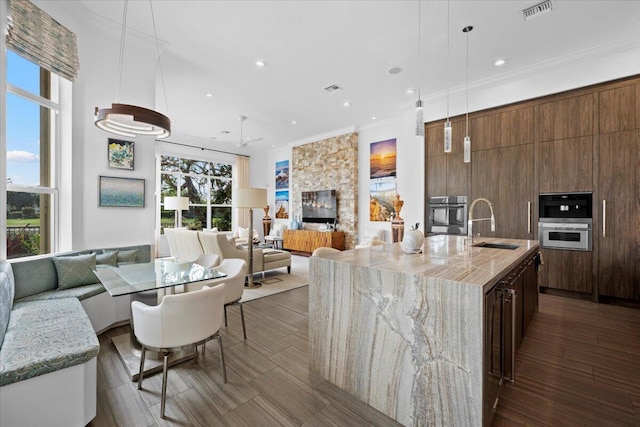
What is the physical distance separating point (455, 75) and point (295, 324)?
4.61 meters

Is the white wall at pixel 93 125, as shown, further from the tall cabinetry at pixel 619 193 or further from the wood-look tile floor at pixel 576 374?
the tall cabinetry at pixel 619 193

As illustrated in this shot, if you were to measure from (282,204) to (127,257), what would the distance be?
6.45 metres

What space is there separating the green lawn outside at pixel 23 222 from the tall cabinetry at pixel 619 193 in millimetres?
7110

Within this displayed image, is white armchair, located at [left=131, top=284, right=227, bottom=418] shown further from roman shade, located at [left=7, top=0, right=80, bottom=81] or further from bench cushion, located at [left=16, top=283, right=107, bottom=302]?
roman shade, located at [left=7, top=0, right=80, bottom=81]

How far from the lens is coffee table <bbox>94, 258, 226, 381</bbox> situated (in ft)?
6.88

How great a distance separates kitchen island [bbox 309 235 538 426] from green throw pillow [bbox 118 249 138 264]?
8.84 ft

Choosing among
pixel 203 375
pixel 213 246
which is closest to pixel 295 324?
pixel 203 375

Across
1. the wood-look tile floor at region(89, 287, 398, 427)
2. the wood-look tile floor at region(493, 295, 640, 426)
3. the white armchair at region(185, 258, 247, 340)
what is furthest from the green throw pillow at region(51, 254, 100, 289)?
the wood-look tile floor at region(493, 295, 640, 426)

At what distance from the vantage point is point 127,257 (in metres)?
3.45

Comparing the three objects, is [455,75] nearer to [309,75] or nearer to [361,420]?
[309,75]

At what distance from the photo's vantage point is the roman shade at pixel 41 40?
2566 millimetres

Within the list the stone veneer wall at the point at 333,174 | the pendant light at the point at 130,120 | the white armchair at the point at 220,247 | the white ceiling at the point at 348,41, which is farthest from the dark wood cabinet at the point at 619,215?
the pendant light at the point at 130,120

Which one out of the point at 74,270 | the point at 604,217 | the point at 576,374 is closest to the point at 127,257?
the point at 74,270

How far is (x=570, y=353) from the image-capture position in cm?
250
